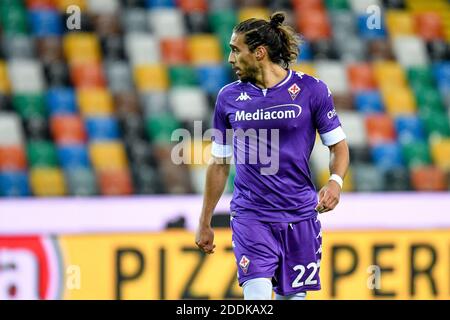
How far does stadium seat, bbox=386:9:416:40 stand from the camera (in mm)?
7914

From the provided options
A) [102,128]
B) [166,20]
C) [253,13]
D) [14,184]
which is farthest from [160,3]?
[14,184]

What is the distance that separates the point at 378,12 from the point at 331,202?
4.00 m

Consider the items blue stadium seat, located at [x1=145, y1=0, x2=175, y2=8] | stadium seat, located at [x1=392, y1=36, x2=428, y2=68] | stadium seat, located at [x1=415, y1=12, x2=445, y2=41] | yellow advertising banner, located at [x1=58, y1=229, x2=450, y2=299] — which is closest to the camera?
yellow advertising banner, located at [x1=58, y1=229, x2=450, y2=299]

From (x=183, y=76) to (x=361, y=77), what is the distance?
48.0 inches

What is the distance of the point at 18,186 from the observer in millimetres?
6402

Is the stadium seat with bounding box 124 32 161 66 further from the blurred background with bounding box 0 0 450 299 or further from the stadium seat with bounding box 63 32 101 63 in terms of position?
the stadium seat with bounding box 63 32 101 63

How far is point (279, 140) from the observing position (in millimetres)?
4125

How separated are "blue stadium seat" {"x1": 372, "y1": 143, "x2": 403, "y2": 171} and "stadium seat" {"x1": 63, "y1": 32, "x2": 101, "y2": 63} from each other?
1.90 m

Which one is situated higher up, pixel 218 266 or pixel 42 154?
pixel 42 154

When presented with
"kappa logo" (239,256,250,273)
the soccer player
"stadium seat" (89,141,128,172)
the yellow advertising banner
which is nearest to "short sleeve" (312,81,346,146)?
the soccer player

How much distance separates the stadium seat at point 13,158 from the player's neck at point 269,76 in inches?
105

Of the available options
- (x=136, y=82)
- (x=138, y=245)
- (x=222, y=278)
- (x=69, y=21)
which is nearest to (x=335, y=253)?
(x=222, y=278)

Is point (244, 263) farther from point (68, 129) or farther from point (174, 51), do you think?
point (174, 51)

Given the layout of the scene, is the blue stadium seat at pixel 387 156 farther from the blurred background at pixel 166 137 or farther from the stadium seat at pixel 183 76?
the stadium seat at pixel 183 76
